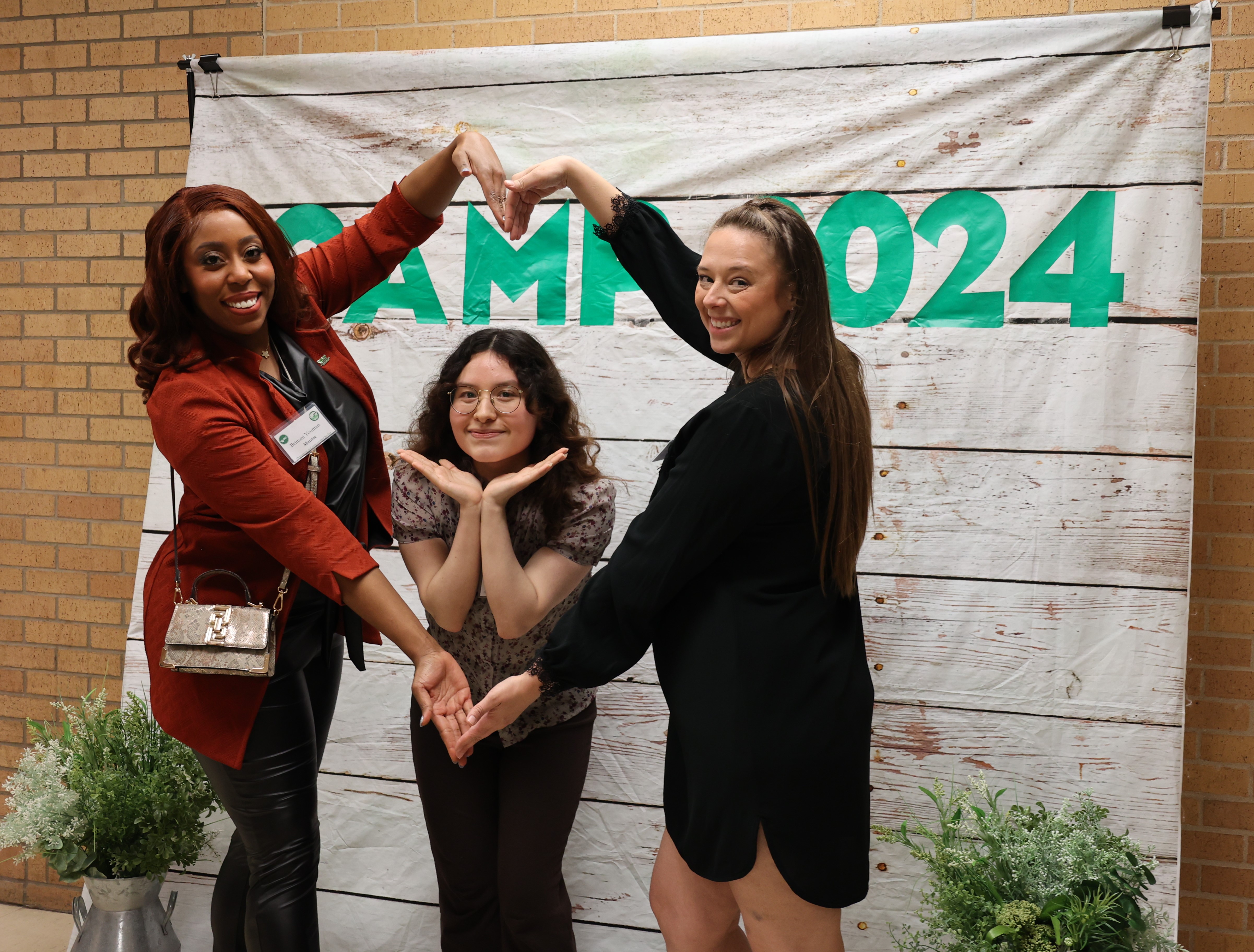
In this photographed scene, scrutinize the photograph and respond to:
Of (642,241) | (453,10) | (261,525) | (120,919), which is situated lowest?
(120,919)

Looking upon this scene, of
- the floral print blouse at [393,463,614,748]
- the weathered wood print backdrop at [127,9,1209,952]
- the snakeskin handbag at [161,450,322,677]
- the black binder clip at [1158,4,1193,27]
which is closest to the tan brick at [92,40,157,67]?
the weathered wood print backdrop at [127,9,1209,952]

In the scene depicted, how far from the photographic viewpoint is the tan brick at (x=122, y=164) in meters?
2.98

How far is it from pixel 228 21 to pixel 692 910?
2854 mm

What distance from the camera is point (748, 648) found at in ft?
4.73

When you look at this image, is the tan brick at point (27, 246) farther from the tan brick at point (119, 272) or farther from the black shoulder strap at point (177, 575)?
the black shoulder strap at point (177, 575)

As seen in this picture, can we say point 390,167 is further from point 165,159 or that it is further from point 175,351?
point 175,351

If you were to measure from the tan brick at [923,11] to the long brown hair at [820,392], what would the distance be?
129 centimetres

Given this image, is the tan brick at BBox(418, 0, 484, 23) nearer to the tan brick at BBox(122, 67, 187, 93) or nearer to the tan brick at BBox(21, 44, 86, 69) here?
the tan brick at BBox(122, 67, 187, 93)

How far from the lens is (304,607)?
184cm

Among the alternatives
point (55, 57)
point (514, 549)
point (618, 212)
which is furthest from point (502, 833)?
point (55, 57)

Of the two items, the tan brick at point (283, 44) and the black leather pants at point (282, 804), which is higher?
the tan brick at point (283, 44)

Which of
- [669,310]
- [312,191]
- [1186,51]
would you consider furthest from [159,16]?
[1186,51]

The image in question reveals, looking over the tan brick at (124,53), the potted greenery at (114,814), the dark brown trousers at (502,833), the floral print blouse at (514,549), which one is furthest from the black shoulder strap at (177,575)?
the tan brick at (124,53)

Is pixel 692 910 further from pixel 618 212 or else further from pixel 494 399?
pixel 618 212
